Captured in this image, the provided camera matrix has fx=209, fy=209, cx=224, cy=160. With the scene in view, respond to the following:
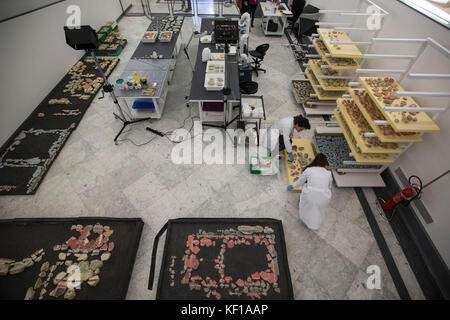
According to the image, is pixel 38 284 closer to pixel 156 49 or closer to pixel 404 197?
pixel 404 197

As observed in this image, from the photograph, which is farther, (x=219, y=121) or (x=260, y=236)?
(x=219, y=121)

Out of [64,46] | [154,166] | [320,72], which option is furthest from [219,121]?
[64,46]

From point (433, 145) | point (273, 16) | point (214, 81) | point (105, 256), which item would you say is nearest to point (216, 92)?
point (214, 81)

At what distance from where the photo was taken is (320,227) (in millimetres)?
3793

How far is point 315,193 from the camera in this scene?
3.29m

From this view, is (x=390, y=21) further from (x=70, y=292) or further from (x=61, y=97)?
(x=61, y=97)

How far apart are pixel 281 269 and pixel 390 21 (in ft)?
17.4

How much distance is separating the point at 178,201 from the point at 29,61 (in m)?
5.35

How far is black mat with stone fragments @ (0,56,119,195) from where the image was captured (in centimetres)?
433

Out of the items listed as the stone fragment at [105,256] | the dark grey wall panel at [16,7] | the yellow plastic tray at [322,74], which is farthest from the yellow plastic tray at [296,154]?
the dark grey wall panel at [16,7]

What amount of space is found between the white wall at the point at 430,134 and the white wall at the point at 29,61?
27.3ft

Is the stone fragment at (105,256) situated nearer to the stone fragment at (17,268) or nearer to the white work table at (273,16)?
the stone fragment at (17,268)

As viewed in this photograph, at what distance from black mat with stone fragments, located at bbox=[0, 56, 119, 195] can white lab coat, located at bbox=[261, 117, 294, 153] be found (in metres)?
4.78
